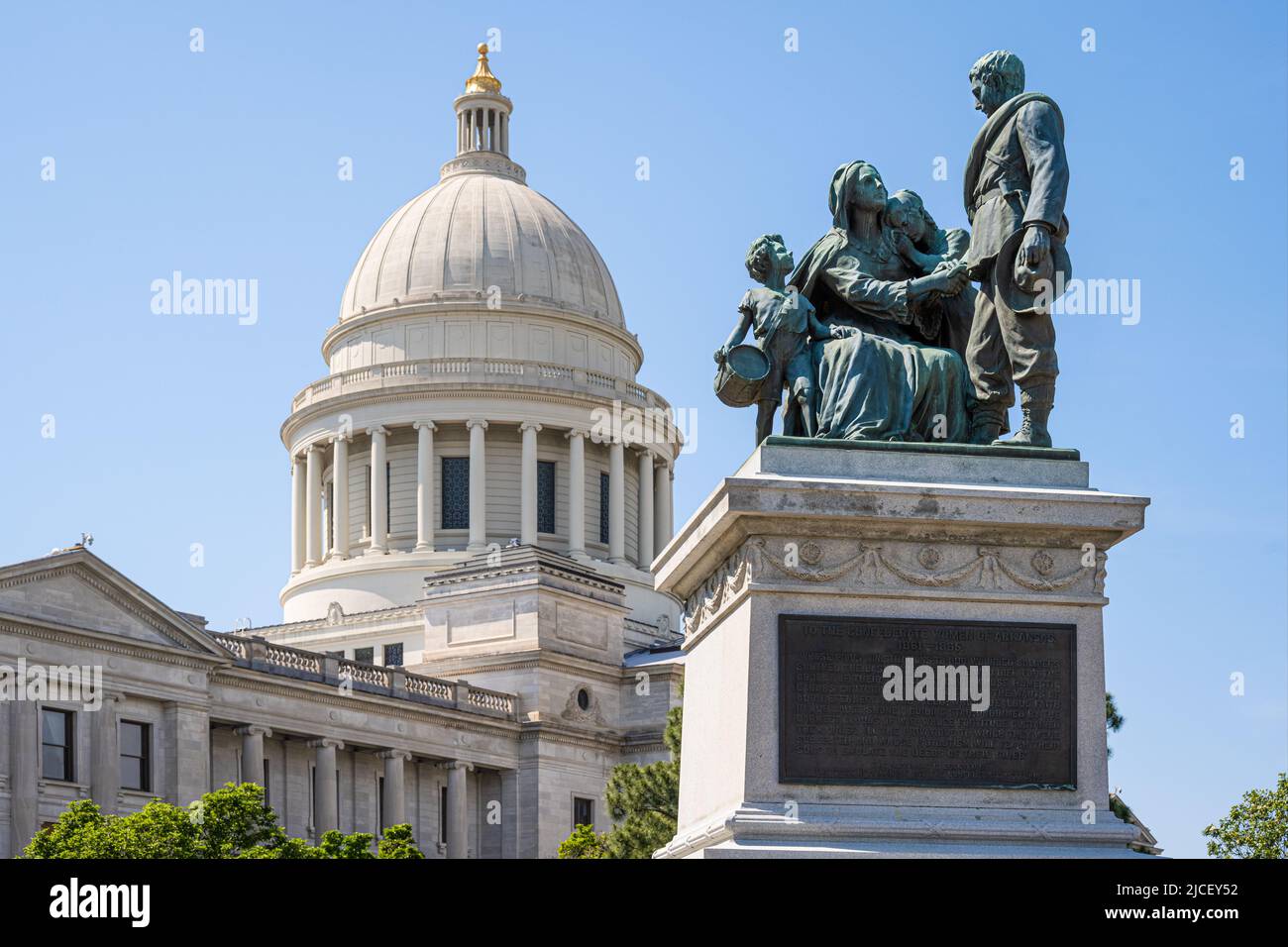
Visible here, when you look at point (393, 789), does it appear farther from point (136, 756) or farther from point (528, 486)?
point (528, 486)

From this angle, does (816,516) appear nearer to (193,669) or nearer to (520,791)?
(193,669)

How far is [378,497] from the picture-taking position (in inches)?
3964

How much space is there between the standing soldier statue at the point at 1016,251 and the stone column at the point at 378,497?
287 feet

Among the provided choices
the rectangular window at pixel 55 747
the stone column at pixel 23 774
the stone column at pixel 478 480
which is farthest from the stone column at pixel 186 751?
the stone column at pixel 478 480

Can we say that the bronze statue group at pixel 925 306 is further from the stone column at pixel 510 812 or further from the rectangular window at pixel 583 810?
the rectangular window at pixel 583 810

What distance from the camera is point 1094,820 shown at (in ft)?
40.6

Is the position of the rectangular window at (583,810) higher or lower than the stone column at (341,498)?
lower

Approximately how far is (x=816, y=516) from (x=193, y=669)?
196 feet

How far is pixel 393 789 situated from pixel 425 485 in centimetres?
2375

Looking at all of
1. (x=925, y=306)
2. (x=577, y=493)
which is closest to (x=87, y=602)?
(x=577, y=493)

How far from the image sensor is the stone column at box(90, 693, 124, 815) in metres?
65.1

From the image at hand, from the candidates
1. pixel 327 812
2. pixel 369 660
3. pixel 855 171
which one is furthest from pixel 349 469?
pixel 855 171

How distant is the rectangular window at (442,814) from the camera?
81875 millimetres

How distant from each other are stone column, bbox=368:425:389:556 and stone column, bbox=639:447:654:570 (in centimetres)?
1185
